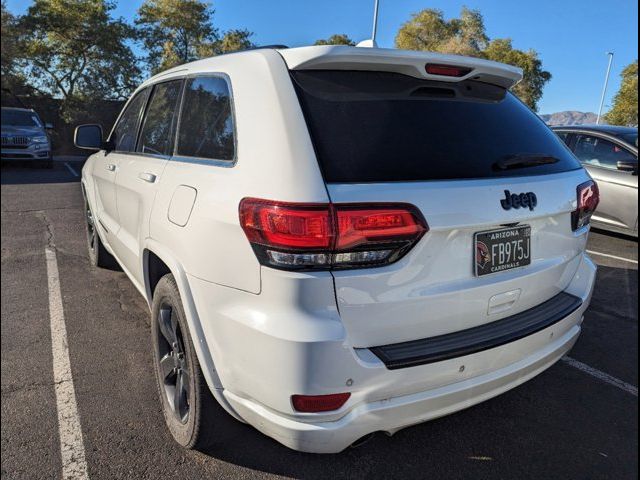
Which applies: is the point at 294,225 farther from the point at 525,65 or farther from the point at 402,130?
the point at 525,65

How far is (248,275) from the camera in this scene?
173 cm

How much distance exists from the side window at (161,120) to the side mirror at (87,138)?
0.89m

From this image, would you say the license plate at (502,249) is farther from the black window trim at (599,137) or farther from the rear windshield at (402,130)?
the black window trim at (599,137)

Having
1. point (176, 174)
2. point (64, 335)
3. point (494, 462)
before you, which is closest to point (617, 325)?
point (494, 462)

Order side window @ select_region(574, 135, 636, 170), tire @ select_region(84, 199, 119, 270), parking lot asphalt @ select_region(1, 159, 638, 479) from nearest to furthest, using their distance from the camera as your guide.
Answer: parking lot asphalt @ select_region(1, 159, 638, 479) → tire @ select_region(84, 199, 119, 270) → side window @ select_region(574, 135, 636, 170)

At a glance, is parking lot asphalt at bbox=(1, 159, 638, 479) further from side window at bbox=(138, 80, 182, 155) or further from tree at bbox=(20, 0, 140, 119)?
tree at bbox=(20, 0, 140, 119)

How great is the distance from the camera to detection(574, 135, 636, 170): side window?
673 cm

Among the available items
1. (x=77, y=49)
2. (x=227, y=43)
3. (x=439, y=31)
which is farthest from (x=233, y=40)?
(x=439, y=31)

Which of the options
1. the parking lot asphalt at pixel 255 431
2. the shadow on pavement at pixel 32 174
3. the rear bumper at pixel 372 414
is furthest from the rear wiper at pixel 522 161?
the shadow on pavement at pixel 32 174

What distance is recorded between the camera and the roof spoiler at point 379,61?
1830 millimetres

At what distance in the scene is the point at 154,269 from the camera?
2650 millimetres

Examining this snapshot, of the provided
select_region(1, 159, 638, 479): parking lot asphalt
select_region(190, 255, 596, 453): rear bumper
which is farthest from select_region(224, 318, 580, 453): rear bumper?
select_region(1, 159, 638, 479): parking lot asphalt

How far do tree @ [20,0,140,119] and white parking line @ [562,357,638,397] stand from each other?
2447cm

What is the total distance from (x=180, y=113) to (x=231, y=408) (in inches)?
64.2
